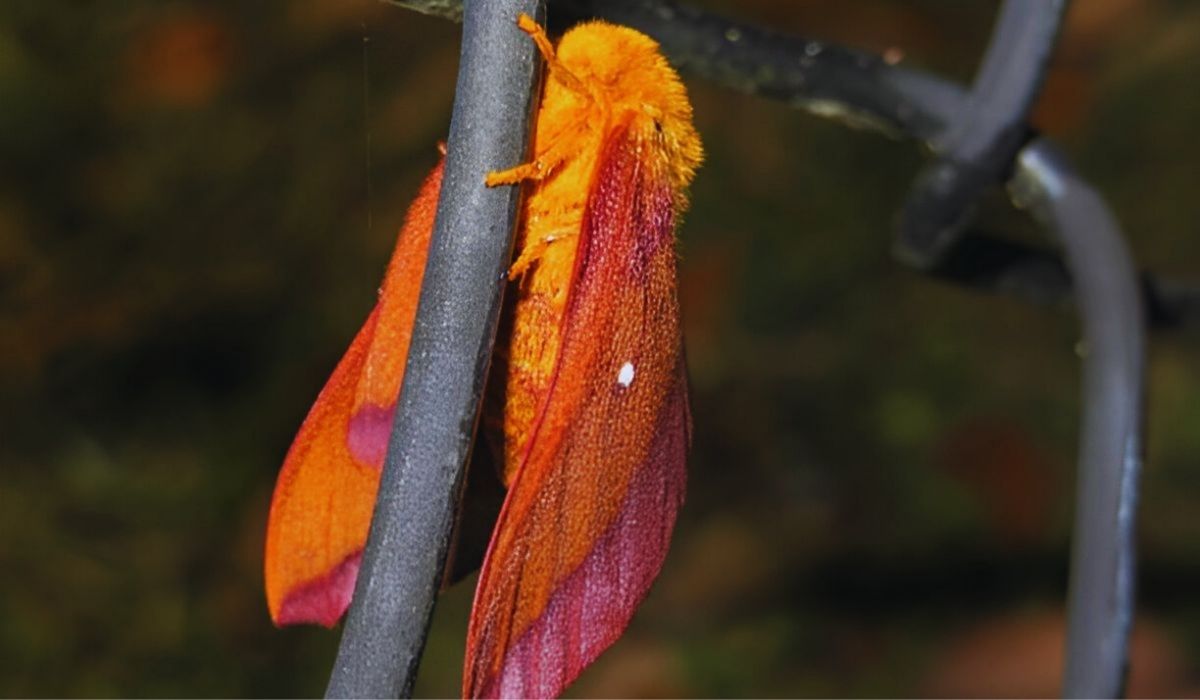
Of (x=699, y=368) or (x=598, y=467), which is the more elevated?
(x=598, y=467)

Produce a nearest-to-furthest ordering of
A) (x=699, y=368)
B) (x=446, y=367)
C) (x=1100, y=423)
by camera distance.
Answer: (x=446, y=367), (x=1100, y=423), (x=699, y=368)

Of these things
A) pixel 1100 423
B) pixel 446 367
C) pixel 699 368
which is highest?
pixel 446 367

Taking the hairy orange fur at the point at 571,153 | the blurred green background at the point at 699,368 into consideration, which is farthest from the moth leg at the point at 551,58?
the blurred green background at the point at 699,368

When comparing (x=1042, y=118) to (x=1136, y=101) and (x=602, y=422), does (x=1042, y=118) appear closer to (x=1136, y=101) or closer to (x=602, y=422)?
(x=1136, y=101)

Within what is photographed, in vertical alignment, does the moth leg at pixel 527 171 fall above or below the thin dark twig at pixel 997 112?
above

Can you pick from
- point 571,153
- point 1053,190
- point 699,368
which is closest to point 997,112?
point 1053,190

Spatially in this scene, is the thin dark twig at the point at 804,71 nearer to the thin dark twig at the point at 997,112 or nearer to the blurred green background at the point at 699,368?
the thin dark twig at the point at 997,112

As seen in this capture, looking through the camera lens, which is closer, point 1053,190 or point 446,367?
point 446,367

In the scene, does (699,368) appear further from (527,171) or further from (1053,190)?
(527,171)
